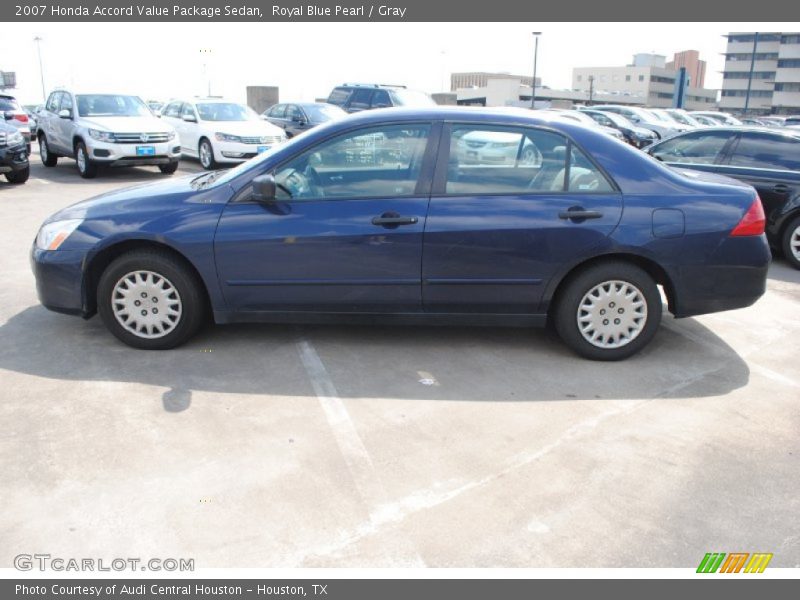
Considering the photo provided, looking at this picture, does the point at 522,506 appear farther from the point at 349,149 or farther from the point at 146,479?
the point at 349,149

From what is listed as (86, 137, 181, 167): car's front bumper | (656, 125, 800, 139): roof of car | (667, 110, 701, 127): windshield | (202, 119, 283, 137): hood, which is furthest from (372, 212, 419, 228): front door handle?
(667, 110, 701, 127): windshield

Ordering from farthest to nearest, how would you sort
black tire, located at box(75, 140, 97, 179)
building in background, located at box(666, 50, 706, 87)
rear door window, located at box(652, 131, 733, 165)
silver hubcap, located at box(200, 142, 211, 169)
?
building in background, located at box(666, 50, 706, 87) < silver hubcap, located at box(200, 142, 211, 169) < black tire, located at box(75, 140, 97, 179) < rear door window, located at box(652, 131, 733, 165)

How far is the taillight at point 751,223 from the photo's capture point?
4641 mm

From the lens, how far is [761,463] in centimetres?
353

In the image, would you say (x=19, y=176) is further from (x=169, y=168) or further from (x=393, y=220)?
(x=393, y=220)

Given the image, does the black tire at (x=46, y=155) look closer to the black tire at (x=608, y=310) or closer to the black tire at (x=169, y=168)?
the black tire at (x=169, y=168)

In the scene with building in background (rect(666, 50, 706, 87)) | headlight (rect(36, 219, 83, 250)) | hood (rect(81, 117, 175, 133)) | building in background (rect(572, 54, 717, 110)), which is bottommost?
headlight (rect(36, 219, 83, 250))

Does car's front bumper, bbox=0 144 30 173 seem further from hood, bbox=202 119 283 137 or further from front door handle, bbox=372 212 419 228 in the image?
front door handle, bbox=372 212 419 228

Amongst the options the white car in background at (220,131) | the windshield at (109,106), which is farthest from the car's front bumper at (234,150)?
the windshield at (109,106)

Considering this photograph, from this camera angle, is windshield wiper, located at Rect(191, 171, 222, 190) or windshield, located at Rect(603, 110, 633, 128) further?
windshield, located at Rect(603, 110, 633, 128)

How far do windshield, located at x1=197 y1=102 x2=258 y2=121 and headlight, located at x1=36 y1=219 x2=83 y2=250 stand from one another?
37.7 feet

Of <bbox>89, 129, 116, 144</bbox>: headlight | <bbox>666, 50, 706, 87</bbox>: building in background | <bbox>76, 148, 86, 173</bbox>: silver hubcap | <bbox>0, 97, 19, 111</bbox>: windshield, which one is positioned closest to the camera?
<bbox>89, 129, 116, 144</bbox>: headlight

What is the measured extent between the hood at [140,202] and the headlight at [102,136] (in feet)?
29.2

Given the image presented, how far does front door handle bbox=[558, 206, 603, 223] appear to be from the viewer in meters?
4.54
